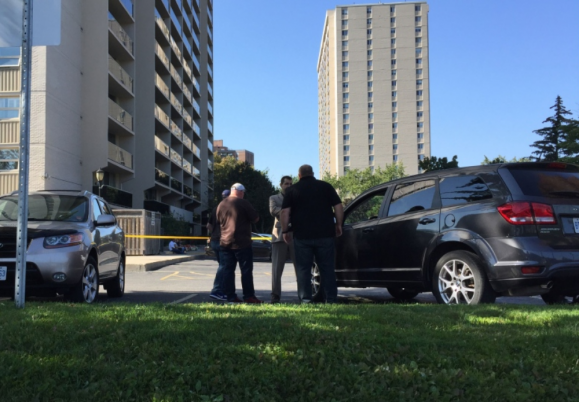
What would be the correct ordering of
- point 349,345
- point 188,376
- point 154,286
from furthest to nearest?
point 154,286 → point 349,345 → point 188,376

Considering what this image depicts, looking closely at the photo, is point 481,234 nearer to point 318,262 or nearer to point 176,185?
point 318,262

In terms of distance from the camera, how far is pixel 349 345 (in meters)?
4.09

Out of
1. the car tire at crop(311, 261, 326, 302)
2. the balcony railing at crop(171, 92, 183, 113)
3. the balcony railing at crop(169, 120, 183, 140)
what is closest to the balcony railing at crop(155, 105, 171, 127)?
the balcony railing at crop(169, 120, 183, 140)

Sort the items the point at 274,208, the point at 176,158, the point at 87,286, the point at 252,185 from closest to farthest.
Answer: the point at 87,286 < the point at 274,208 < the point at 176,158 < the point at 252,185

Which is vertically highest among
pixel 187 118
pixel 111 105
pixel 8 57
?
pixel 187 118

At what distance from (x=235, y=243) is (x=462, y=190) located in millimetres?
3416

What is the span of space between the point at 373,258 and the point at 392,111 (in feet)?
423

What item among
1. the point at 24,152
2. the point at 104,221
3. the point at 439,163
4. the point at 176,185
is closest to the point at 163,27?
the point at 176,185

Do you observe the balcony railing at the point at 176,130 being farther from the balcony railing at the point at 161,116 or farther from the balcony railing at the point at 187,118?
the balcony railing at the point at 187,118

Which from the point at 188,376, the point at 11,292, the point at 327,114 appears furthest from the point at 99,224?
the point at 327,114

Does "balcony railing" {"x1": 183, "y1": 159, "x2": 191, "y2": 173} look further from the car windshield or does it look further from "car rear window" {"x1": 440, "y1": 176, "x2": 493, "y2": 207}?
"car rear window" {"x1": 440, "y1": 176, "x2": 493, "y2": 207}

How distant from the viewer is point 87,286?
834 cm

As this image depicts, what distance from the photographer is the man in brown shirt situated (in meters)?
8.85

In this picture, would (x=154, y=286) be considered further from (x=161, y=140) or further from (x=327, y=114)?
(x=327, y=114)
